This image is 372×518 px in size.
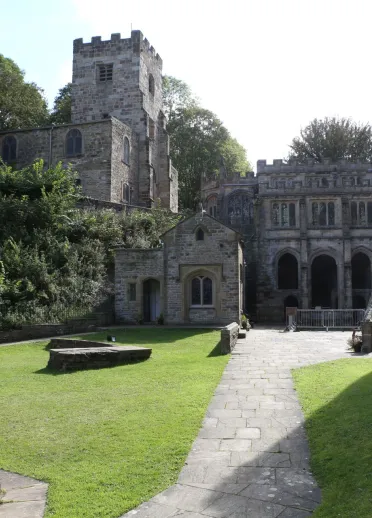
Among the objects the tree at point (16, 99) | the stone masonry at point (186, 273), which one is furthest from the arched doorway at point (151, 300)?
the tree at point (16, 99)

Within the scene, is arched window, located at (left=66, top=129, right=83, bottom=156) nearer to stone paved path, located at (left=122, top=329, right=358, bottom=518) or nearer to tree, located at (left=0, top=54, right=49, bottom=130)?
tree, located at (left=0, top=54, right=49, bottom=130)

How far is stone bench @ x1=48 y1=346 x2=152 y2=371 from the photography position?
12.9 m

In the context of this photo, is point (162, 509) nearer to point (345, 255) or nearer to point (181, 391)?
point (181, 391)

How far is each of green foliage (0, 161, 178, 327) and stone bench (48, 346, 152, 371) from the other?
24.7ft

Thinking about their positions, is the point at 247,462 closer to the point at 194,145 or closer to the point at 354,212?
the point at 354,212

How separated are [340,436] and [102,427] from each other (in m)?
3.49

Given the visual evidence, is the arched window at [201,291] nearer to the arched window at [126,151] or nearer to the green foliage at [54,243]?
the green foliage at [54,243]

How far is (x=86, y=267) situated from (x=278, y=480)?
20.9 meters

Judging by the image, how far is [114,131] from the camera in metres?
35.9

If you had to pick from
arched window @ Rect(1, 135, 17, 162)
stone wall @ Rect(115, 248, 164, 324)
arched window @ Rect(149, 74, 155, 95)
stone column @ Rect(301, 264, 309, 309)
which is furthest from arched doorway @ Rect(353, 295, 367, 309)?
arched window @ Rect(1, 135, 17, 162)

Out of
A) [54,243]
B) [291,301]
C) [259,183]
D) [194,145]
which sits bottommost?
[291,301]

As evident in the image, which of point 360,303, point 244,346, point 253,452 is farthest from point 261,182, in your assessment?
point 253,452

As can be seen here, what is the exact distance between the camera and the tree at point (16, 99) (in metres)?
40.7

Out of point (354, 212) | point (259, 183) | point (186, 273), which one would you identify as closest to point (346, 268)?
point (354, 212)
